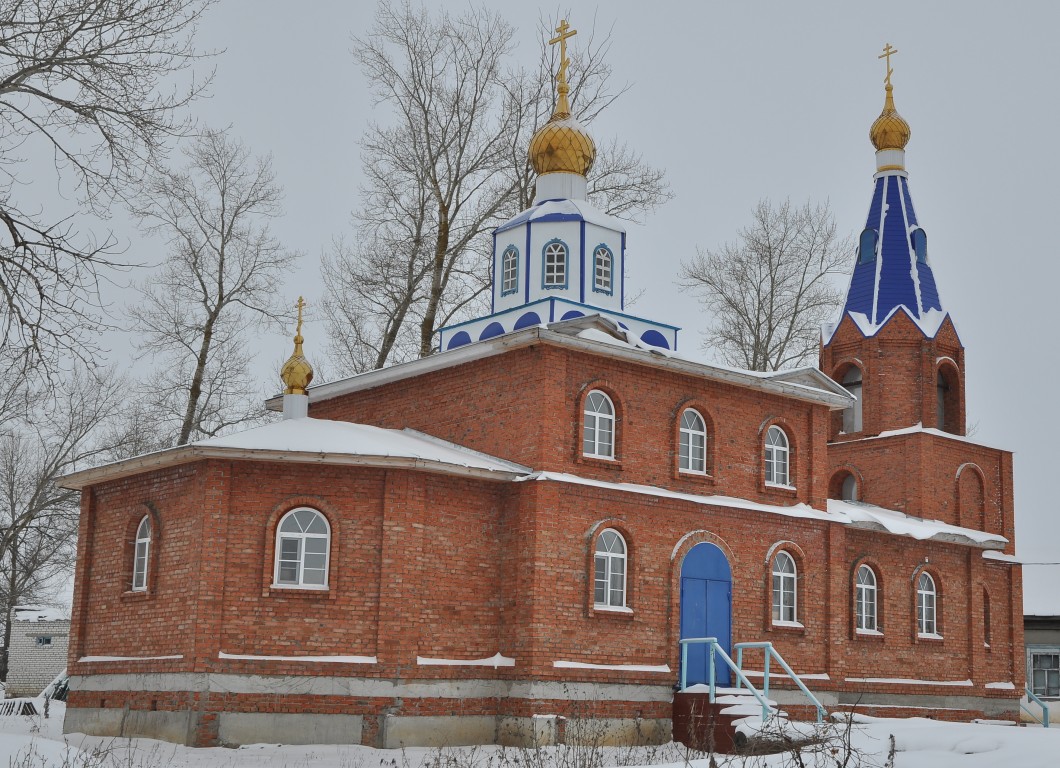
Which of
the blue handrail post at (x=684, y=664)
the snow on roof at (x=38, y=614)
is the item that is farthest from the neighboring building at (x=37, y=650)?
the blue handrail post at (x=684, y=664)

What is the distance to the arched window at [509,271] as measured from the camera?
2227 cm

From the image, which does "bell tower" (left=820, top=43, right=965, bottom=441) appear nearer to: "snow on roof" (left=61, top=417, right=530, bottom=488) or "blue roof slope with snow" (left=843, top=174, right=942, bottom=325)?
"blue roof slope with snow" (left=843, top=174, right=942, bottom=325)

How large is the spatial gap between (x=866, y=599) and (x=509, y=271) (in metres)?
8.35

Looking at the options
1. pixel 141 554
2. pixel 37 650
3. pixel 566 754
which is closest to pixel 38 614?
pixel 37 650

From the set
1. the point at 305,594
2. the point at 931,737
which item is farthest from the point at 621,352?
the point at 931,737

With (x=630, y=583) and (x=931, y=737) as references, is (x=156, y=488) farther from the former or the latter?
(x=931, y=737)

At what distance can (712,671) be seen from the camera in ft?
59.4

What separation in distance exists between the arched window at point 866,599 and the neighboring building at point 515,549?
0.13ft

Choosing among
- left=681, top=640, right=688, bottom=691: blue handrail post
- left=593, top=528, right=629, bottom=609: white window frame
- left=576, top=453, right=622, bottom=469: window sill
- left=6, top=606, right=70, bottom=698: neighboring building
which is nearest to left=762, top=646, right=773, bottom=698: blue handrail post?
left=681, top=640, right=688, bottom=691: blue handrail post

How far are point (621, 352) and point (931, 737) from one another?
866cm

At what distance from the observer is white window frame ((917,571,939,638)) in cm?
2392

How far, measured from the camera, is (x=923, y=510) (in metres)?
25.1

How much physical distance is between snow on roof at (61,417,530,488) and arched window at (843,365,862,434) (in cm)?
1027

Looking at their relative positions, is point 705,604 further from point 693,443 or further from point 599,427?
point 599,427
